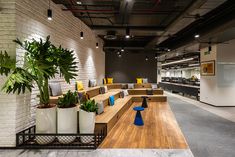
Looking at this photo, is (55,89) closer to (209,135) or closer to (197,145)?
(197,145)

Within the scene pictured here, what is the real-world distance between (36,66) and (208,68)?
9.13 meters

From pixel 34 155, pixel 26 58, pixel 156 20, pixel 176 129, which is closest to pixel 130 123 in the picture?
pixel 176 129

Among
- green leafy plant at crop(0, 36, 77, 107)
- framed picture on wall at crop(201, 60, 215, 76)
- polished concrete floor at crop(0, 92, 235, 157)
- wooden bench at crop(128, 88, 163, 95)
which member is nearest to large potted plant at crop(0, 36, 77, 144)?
green leafy plant at crop(0, 36, 77, 107)

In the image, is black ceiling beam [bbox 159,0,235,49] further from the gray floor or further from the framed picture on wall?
the gray floor

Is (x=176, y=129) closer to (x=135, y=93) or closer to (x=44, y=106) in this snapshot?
(x=44, y=106)

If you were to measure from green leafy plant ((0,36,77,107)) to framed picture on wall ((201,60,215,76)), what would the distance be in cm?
821

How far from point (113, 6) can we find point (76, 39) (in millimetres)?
1659

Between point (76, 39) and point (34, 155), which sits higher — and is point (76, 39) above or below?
above

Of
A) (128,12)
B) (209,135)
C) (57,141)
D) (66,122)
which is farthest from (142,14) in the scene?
(57,141)

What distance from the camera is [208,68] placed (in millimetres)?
9445

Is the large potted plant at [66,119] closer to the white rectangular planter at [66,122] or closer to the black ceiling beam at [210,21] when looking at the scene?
the white rectangular planter at [66,122]

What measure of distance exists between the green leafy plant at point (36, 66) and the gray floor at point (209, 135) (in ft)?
10.3

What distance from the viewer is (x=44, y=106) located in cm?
311

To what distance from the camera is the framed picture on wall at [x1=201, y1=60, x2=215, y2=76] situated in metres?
9.03
